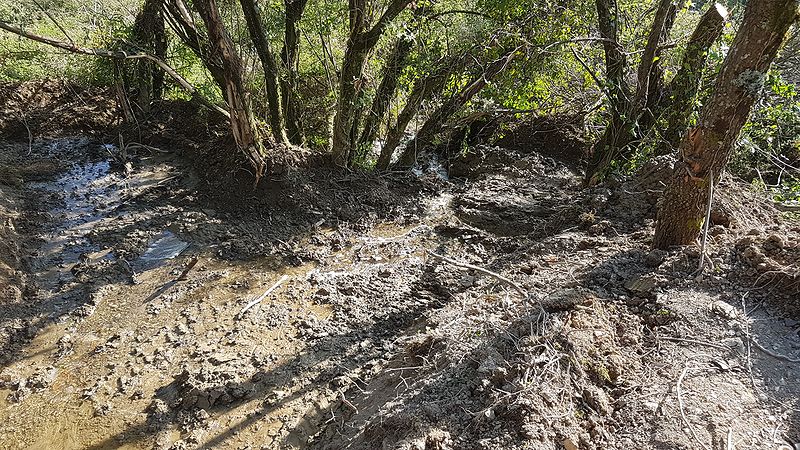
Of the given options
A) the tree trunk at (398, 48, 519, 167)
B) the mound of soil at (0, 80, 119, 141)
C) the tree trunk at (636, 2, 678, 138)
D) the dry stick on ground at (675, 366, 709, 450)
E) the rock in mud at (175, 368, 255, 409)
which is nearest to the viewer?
the dry stick on ground at (675, 366, 709, 450)

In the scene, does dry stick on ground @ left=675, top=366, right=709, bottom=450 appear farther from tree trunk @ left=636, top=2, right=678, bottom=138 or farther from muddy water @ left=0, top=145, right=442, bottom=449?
tree trunk @ left=636, top=2, right=678, bottom=138

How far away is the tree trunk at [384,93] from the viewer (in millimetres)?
5676

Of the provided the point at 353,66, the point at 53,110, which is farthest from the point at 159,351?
the point at 53,110

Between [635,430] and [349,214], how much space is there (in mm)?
4032

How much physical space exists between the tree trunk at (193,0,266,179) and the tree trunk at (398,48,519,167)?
89.2 inches

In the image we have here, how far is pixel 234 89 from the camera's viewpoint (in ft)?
16.1

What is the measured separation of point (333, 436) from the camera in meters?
2.91

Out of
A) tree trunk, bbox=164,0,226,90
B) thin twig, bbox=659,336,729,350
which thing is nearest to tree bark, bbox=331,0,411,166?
tree trunk, bbox=164,0,226,90

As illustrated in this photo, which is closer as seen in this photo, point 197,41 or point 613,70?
point 197,41

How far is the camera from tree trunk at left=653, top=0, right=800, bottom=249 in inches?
101

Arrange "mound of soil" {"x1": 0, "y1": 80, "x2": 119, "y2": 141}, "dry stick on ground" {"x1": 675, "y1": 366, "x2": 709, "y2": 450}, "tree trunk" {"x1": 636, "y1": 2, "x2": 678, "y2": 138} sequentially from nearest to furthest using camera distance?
"dry stick on ground" {"x1": 675, "y1": 366, "x2": 709, "y2": 450} → "tree trunk" {"x1": 636, "y1": 2, "x2": 678, "y2": 138} → "mound of soil" {"x1": 0, "y1": 80, "x2": 119, "y2": 141}

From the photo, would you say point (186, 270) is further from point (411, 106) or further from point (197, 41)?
point (411, 106)

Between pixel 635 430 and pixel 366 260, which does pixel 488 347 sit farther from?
pixel 366 260

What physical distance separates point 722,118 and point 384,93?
411 cm
